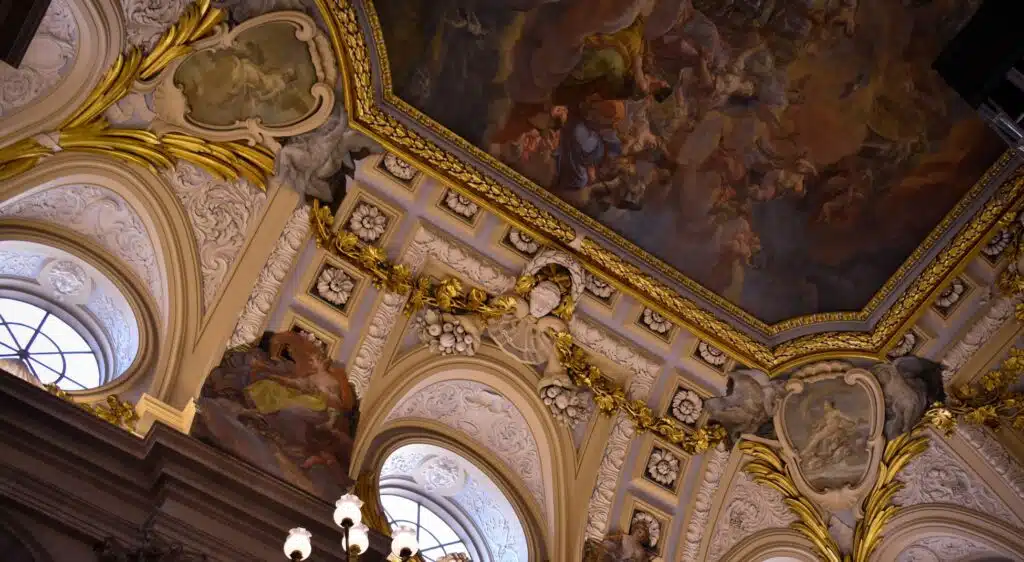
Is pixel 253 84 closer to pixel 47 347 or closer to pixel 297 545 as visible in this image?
pixel 47 347

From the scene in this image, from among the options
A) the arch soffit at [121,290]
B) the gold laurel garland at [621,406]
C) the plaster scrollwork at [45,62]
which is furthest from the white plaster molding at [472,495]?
the plaster scrollwork at [45,62]

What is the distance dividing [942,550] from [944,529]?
1.48 feet

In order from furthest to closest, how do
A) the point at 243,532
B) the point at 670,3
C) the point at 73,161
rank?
the point at 670,3
the point at 73,161
the point at 243,532

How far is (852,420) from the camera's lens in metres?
13.9

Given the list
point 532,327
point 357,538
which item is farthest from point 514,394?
point 357,538

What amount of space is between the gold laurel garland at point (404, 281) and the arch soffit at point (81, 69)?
245 cm

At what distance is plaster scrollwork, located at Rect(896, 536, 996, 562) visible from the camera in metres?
13.9

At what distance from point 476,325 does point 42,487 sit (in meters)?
5.08

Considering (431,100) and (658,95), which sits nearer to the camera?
(431,100)

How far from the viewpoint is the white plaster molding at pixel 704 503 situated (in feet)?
43.9

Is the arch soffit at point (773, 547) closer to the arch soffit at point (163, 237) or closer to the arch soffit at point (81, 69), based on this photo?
the arch soffit at point (163, 237)

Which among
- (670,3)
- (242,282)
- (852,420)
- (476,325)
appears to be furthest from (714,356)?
(242,282)

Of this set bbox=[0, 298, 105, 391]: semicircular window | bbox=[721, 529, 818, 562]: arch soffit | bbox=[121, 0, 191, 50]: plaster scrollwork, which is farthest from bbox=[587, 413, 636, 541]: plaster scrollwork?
bbox=[121, 0, 191, 50]: plaster scrollwork

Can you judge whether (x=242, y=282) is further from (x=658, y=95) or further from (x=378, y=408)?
(x=658, y=95)
